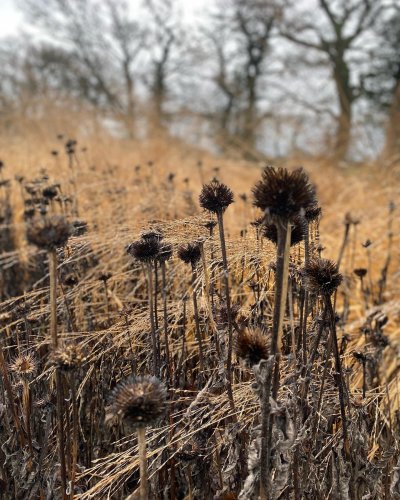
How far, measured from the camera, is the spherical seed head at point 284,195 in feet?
1.98

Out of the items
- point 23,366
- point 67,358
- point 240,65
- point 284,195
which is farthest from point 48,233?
point 240,65

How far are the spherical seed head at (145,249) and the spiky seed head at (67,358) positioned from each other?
219 millimetres

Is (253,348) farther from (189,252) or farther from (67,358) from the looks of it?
(189,252)

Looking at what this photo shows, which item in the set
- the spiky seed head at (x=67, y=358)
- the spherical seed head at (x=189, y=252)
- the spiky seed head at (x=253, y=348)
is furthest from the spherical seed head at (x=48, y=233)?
the spherical seed head at (x=189, y=252)

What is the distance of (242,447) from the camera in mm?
945

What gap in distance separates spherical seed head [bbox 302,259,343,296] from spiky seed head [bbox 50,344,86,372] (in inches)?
15.4

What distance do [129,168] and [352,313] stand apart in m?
2.99

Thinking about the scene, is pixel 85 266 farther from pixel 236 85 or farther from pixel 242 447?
pixel 236 85

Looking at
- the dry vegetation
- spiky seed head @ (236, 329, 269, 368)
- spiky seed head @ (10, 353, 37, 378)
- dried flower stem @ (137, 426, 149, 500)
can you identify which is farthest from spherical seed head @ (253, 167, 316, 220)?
spiky seed head @ (10, 353, 37, 378)

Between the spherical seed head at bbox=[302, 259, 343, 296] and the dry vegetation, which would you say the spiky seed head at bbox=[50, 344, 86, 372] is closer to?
the dry vegetation

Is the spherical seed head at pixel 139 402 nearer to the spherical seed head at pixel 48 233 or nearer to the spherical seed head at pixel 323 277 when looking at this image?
the spherical seed head at pixel 48 233

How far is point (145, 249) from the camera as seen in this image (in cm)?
90

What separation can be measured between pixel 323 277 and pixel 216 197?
220 mm

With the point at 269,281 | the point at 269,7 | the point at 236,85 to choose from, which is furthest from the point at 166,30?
the point at 269,281
